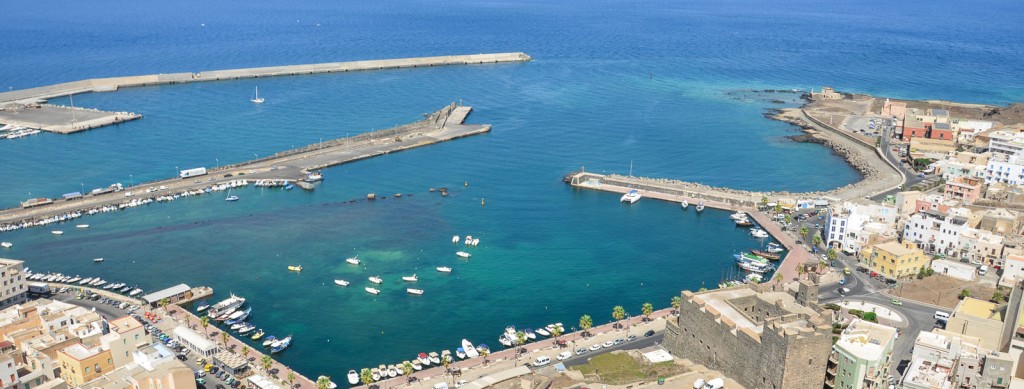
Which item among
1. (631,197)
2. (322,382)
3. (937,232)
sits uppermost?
(937,232)

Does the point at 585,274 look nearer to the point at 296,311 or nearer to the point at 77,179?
the point at 296,311

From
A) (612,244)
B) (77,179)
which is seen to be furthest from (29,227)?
(612,244)

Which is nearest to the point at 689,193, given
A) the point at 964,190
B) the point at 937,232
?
the point at 937,232

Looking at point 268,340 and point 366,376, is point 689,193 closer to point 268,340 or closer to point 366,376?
point 268,340

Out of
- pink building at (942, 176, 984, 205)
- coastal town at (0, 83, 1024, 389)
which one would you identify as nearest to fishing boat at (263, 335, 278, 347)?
coastal town at (0, 83, 1024, 389)

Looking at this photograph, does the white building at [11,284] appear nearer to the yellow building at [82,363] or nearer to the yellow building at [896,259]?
the yellow building at [82,363]

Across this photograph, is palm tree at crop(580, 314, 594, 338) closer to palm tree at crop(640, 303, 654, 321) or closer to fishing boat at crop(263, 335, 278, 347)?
palm tree at crop(640, 303, 654, 321)
